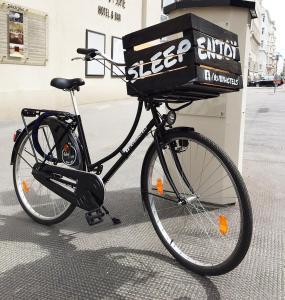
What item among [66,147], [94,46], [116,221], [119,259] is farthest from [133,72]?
[94,46]

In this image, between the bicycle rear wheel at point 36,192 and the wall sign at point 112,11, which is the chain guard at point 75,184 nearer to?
the bicycle rear wheel at point 36,192

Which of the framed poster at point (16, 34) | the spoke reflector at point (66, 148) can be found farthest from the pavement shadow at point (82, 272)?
the framed poster at point (16, 34)

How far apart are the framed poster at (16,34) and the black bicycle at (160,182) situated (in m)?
7.25

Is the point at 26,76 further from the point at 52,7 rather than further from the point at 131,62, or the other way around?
the point at 131,62

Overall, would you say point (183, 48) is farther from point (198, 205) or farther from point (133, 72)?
point (198, 205)

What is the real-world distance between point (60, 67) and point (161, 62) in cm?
1072

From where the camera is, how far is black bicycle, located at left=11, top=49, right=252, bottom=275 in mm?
2688

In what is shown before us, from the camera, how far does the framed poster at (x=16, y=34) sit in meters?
10.4

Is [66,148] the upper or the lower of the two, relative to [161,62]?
→ lower

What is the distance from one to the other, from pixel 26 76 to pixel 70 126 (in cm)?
830

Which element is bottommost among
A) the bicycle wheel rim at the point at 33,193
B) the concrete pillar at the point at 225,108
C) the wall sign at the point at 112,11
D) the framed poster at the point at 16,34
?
the bicycle wheel rim at the point at 33,193

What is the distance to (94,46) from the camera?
1490 centimetres

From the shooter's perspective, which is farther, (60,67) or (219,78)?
(60,67)

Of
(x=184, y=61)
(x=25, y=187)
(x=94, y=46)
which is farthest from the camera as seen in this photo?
(x=94, y=46)
